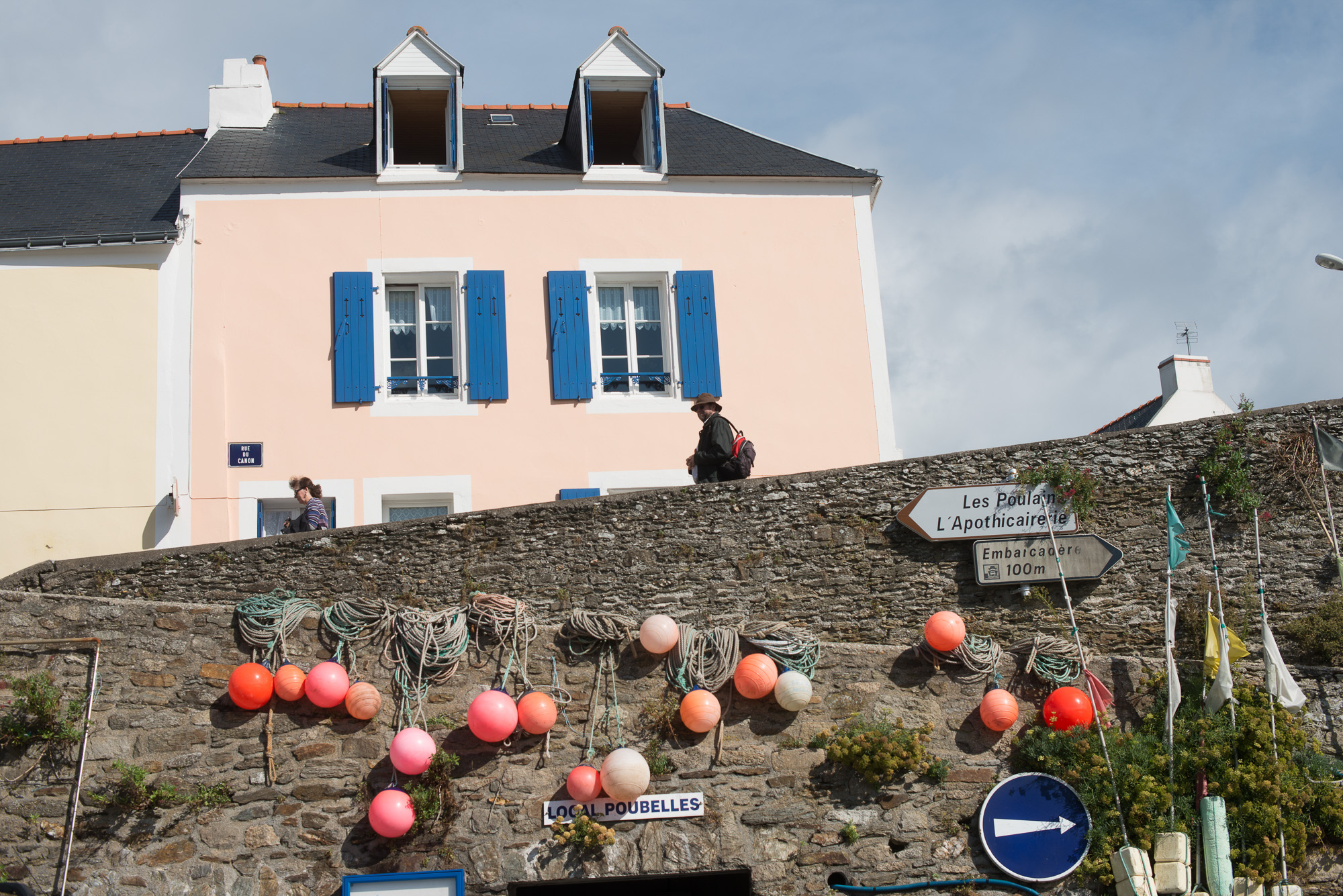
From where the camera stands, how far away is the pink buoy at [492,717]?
738cm

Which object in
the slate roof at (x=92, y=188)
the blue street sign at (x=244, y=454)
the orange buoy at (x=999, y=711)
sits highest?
the slate roof at (x=92, y=188)

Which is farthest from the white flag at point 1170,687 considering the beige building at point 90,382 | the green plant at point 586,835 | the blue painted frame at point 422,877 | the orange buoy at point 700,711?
the beige building at point 90,382

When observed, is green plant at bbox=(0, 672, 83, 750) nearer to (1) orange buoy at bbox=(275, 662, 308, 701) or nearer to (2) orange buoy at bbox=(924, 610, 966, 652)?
(1) orange buoy at bbox=(275, 662, 308, 701)

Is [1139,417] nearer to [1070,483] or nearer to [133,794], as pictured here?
[1070,483]

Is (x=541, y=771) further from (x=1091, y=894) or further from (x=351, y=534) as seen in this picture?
(x=1091, y=894)

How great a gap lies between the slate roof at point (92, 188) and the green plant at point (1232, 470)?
8.54m

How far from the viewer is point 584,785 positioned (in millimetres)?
7379

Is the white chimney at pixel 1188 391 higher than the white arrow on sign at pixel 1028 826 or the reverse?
higher

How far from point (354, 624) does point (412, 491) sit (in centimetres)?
314

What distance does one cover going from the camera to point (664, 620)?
791cm

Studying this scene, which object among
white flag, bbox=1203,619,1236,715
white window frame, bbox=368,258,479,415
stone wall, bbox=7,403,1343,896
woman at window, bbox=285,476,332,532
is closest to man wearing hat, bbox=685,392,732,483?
stone wall, bbox=7,403,1343,896

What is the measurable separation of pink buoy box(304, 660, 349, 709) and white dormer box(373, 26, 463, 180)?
566cm

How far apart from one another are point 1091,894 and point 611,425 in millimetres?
5589

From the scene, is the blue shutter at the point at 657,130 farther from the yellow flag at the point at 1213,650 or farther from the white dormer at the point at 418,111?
the yellow flag at the point at 1213,650
